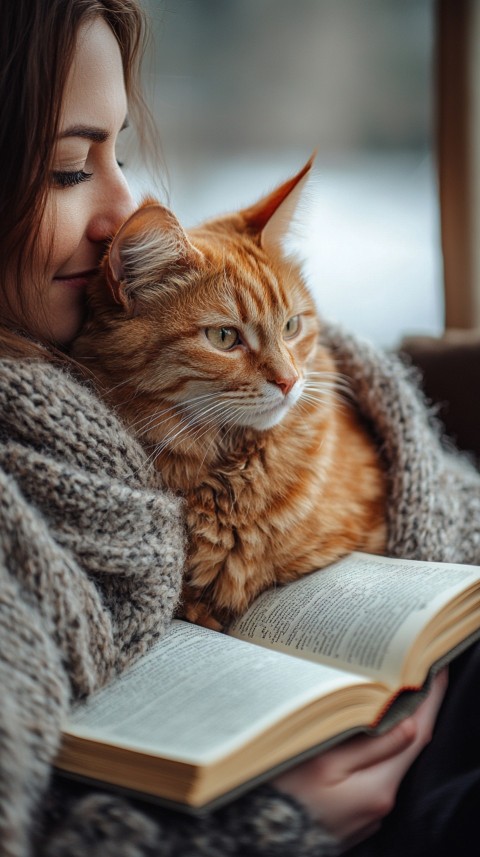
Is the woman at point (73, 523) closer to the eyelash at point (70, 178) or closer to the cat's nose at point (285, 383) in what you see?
the eyelash at point (70, 178)

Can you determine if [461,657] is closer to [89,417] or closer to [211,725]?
[211,725]

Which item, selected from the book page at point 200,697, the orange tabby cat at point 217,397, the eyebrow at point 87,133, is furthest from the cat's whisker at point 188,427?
the eyebrow at point 87,133

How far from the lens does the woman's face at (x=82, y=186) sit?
99 centimetres

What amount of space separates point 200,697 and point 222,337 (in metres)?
0.51

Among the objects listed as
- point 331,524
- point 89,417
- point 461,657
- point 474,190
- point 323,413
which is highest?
point 474,190

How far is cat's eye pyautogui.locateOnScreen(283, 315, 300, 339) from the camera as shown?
1.17 meters

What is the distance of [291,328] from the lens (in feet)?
3.90

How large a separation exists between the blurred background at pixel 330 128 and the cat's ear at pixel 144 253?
5.42ft

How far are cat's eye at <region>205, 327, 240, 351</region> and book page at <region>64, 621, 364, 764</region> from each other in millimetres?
420

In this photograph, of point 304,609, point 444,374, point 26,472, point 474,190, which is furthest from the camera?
point 474,190

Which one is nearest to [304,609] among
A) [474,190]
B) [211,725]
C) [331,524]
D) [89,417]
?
[331,524]

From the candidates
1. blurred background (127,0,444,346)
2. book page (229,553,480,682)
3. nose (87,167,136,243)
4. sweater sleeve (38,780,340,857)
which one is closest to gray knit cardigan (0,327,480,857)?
sweater sleeve (38,780,340,857)

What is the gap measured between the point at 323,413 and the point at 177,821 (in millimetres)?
699

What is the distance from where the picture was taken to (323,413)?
1229 mm
